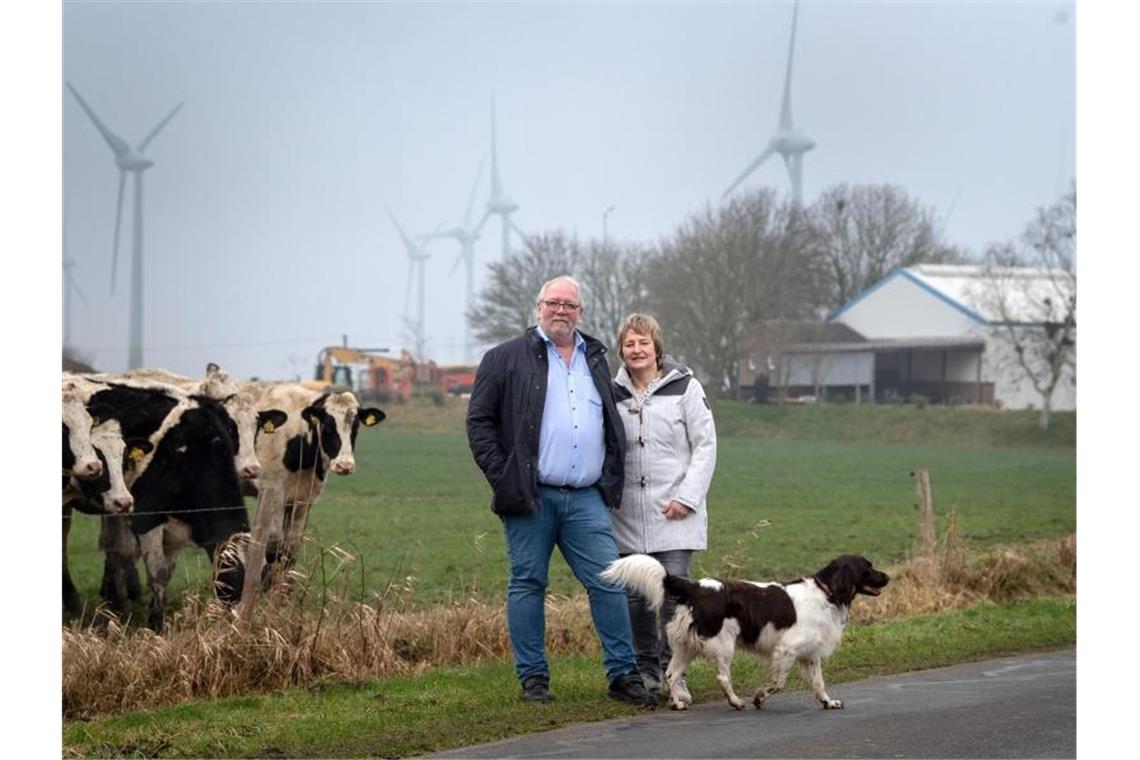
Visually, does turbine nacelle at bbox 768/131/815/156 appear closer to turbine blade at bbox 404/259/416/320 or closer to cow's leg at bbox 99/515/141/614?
turbine blade at bbox 404/259/416/320

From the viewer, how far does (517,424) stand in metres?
8.78

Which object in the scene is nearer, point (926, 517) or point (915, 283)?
point (926, 517)

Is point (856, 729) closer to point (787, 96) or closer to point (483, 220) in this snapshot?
point (483, 220)

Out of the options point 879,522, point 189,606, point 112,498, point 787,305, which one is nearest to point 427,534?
point 879,522

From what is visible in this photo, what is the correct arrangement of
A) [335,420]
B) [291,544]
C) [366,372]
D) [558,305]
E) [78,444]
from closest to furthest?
1. [558,305]
2. [291,544]
3. [78,444]
4. [335,420]
5. [366,372]

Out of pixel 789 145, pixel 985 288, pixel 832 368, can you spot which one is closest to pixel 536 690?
pixel 832 368

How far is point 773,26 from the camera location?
61.1 m

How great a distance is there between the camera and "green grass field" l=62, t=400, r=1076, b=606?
17.6 m

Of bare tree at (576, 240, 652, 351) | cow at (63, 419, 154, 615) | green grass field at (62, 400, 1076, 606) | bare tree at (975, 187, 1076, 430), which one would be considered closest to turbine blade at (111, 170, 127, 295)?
green grass field at (62, 400, 1076, 606)

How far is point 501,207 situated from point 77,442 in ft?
148

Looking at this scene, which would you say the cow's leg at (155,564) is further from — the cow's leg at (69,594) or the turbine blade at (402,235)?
the turbine blade at (402,235)

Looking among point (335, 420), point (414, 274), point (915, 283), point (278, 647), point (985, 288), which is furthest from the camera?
point (915, 283)

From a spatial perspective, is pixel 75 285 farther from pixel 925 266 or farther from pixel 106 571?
pixel 925 266

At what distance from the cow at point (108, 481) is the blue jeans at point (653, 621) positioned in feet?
16.8
